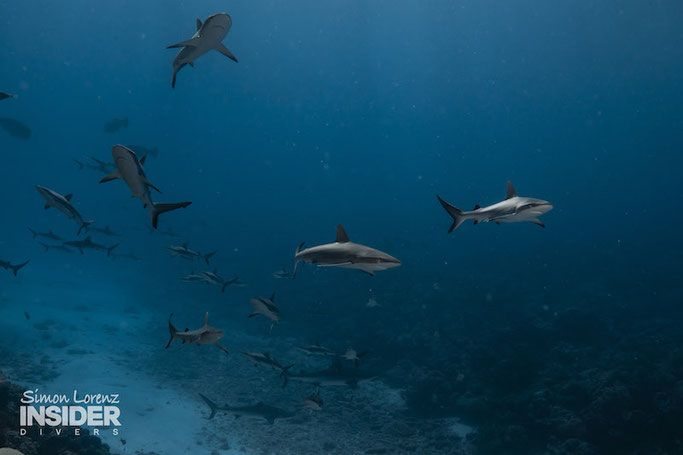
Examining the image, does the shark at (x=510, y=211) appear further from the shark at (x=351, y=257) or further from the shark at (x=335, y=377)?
the shark at (x=335, y=377)

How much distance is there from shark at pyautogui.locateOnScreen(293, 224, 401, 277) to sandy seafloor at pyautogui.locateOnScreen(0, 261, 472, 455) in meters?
9.03

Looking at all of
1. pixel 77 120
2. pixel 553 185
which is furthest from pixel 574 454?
pixel 553 185

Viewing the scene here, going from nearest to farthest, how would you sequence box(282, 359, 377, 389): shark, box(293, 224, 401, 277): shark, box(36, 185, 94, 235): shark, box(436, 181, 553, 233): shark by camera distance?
1. box(293, 224, 401, 277): shark
2. box(436, 181, 553, 233): shark
3. box(36, 185, 94, 235): shark
4. box(282, 359, 377, 389): shark

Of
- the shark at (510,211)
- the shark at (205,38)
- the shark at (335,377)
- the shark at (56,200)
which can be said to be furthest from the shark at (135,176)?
the shark at (335,377)

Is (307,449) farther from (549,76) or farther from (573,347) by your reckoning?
(549,76)

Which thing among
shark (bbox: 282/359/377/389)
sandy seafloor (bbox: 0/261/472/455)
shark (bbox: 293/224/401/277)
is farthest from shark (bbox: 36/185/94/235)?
sandy seafloor (bbox: 0/261/472/455)

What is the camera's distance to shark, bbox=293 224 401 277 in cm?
319

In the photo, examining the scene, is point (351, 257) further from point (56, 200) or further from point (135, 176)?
point (56, 200)

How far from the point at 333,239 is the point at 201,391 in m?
58.8

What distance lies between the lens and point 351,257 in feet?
10.8

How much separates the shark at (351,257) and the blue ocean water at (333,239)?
903 centimetres

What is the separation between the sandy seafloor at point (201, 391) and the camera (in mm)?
10289

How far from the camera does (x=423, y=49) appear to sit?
8369 cm

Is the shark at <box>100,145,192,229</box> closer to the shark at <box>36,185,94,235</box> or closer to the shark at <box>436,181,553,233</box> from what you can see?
the shark at <box>436,181,553,233</box>
